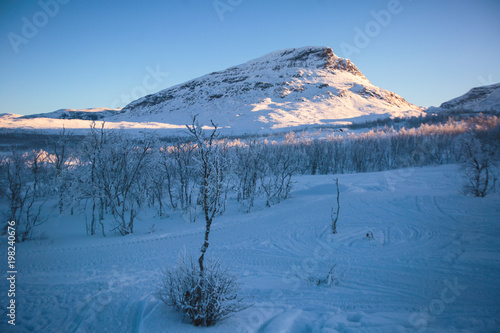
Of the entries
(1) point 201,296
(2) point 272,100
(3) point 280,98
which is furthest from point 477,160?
(3) point 280,98

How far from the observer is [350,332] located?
12.2ft

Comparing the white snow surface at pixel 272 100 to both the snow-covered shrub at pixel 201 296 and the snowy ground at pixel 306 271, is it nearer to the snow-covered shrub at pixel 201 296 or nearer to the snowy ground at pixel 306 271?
the snowy ground at pixel 306 271

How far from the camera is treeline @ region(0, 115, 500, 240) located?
12.1 m

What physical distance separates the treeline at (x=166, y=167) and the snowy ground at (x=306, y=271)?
93.2 inches

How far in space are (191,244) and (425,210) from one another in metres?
11.4

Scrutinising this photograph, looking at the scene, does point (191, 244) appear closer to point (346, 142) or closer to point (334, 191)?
point (334, 191)

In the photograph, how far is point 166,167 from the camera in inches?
630

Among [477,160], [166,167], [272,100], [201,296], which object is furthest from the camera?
[272,100]

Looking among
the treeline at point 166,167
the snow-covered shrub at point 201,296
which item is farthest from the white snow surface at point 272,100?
the snow-covered shrub at point 201,296

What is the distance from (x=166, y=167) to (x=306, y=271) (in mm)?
12464

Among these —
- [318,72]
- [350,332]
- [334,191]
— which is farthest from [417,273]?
[318,72]

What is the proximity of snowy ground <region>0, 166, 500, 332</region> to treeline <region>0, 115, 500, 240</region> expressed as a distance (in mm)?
2366

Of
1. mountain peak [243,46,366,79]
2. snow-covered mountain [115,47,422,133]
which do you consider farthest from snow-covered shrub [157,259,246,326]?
mountain peak [243,46,366,79]

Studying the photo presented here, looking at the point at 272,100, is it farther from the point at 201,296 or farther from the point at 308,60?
the point at 201,296
